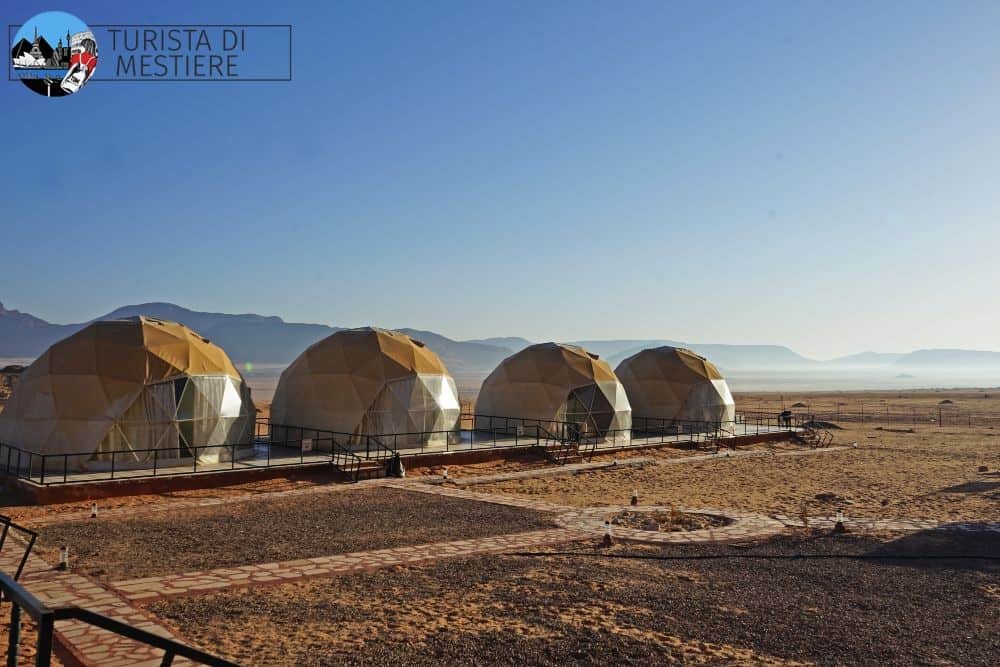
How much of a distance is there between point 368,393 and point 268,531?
11.3 meters

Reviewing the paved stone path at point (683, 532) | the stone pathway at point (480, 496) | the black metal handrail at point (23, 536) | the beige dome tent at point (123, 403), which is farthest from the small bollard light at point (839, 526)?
the beige dome tent at point (123, 403)

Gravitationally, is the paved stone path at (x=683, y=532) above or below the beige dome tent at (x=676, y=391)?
below

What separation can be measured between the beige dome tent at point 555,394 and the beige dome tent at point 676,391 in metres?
3.86

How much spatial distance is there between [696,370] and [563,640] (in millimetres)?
30691

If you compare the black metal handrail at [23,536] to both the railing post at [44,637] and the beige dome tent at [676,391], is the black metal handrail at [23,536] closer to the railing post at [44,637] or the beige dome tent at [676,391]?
the railing post at [44,637]

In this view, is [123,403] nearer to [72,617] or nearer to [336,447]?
[336,447]

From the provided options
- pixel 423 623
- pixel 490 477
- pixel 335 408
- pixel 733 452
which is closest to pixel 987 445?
pixel 733 452

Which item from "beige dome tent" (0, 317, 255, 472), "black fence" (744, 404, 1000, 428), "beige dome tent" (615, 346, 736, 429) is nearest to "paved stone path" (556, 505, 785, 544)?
"beige dome tent" (0, 317, 255, 472)

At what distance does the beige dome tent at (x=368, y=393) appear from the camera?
2561 centimetres

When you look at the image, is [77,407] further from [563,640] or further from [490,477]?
[563,640]

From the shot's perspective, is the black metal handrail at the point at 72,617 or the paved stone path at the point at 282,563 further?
the paved stone path at the point at 282,563

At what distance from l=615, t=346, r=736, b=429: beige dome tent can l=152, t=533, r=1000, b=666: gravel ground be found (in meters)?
23.5

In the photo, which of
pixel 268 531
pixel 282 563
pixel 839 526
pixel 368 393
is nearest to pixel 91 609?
pixel 282 563

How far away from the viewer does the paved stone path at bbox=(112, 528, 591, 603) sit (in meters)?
10.5
